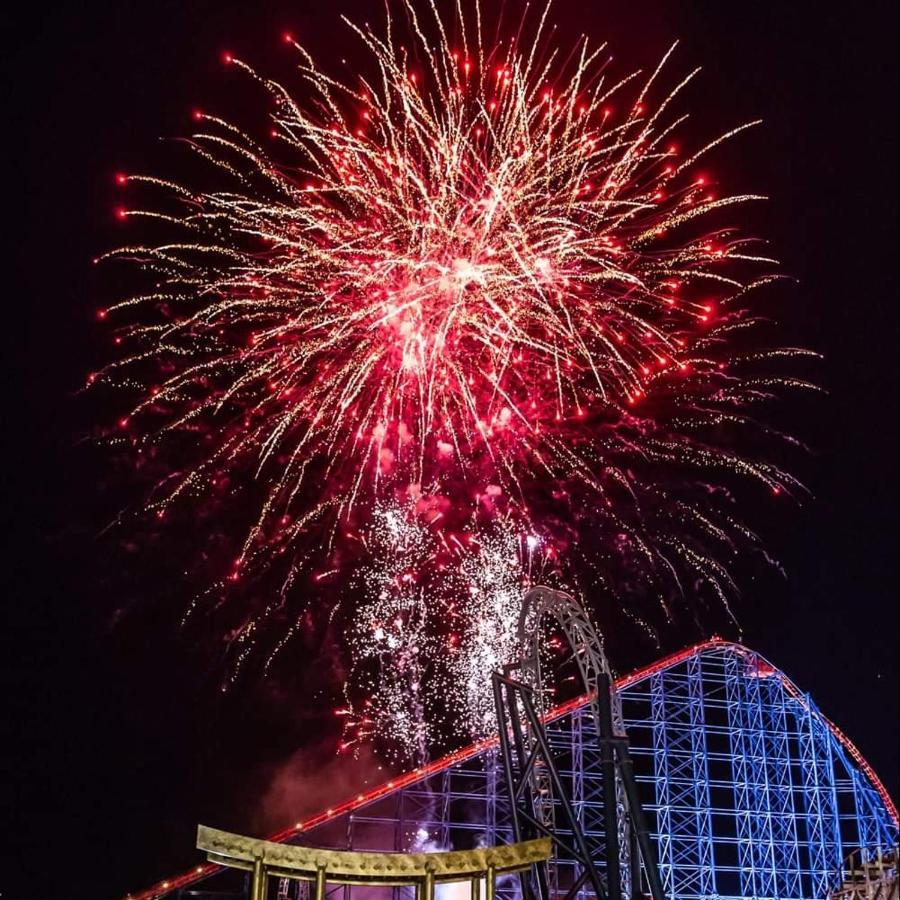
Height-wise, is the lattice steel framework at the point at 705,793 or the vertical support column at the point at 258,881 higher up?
the lattice steel framework at the point at 705,793

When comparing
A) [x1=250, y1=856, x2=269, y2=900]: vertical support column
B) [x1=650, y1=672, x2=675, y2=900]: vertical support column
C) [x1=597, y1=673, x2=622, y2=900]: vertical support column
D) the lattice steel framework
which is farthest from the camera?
[x1=650, y1=672, x2=675, y2=900]: vertical support column

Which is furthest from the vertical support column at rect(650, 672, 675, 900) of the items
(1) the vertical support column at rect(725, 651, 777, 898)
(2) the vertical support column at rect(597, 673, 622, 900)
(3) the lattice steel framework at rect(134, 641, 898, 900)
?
(2) the vertical support column at rect(597, 673, 622, 900)

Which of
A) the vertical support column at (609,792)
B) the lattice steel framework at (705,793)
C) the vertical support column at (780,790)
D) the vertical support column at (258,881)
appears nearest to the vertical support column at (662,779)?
the lattice steel framework at (705,793)

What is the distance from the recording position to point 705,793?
22.4 meters

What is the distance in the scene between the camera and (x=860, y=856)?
21641mm

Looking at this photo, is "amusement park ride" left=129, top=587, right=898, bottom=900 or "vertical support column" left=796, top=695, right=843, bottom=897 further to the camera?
"vertical support column" left=796, top=695, right=843, bottom=897

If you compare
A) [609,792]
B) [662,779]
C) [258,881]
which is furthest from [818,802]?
[258,881]

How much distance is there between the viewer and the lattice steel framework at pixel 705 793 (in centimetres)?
2114

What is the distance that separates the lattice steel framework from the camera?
2114cm

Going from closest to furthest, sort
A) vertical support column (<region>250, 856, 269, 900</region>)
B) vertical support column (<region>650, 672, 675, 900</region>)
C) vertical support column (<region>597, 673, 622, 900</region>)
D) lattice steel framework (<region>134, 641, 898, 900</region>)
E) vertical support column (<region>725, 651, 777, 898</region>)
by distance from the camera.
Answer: vertical support column (<region>250, 856, 269, 900</region>) < vertical support column (<region>597, 673, 622, 900</region>) < lattice steel framework (<region>134, 641, 898, 900</region>) < vertical support column (<region>650, 672, 675, 900</region>) < vertical support column (<region>725, 651, 777, 898</region>)

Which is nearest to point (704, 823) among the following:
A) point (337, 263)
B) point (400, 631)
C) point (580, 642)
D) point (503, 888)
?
point (503, 888)

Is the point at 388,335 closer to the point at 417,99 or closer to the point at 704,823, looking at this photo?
the point at 417,99

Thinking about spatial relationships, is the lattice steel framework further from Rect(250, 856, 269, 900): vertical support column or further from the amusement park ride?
Rect(250, 856, 269, 900): vertical support column

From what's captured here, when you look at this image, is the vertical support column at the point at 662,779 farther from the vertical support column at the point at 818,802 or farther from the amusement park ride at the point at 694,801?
the vertical support column at the point at 818,802
